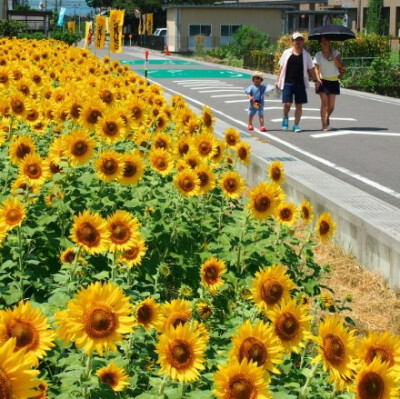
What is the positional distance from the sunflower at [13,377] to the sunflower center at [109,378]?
103cm

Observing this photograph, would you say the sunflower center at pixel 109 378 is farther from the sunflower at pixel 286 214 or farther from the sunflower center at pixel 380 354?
the sunflower at pixel 286 214

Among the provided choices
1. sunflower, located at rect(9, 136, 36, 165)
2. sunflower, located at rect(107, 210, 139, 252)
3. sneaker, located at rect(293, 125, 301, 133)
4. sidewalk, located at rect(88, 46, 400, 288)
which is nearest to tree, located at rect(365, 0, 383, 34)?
sneaker, located at rect(293, 125, 301, 133)

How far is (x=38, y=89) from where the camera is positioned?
25.2 feet

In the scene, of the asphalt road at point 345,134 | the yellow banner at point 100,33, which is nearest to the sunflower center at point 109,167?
the asphalt road at point 345,134

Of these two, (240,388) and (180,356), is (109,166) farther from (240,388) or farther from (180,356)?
(240,388)

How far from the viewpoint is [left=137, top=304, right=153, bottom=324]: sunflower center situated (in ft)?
10.1

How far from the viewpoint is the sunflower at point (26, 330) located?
7.98 feet

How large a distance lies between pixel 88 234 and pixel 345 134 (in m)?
12.4

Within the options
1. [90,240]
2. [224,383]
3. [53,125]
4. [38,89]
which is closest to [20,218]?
[90,240]

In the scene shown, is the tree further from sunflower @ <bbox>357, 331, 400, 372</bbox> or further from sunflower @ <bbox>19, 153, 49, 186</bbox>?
sunflower @ <bbox>357, 331, 400, 372</bbox>

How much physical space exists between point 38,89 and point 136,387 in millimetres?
4951

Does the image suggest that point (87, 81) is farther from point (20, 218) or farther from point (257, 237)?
point (20, 218)

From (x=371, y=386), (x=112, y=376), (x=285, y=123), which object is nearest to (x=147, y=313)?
(x=112, y=376)

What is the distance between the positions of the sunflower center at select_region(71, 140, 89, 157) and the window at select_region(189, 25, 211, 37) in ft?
216
